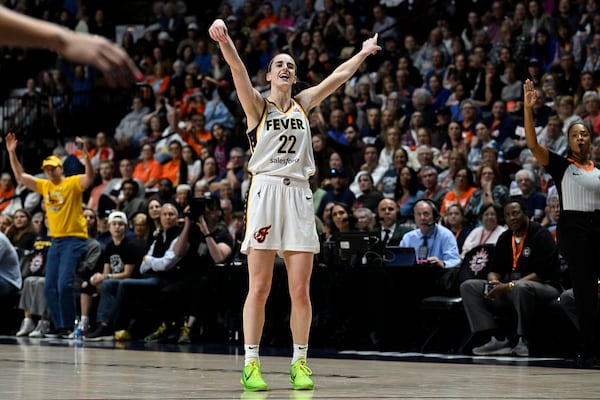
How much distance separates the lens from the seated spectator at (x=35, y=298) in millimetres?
12984

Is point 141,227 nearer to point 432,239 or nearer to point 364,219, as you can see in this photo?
point 364,219

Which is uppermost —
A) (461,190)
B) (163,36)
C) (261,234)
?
(163,36)

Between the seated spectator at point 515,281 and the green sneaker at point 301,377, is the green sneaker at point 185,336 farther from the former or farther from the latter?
the green sneaker at point 301,377

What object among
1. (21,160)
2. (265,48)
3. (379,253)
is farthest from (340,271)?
(21,160)

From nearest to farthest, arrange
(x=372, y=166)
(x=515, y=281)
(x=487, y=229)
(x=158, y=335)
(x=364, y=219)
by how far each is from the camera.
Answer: (x=515, y=281)
(x=487, y=229)
(x=364, y=219)
(x=158, y=335)
(x=372, y=166)

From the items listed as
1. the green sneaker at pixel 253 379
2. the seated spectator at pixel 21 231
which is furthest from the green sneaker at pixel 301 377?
the seated spectator at pixel 21 231

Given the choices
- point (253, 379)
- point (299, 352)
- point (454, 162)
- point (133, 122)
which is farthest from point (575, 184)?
point (133, 122)

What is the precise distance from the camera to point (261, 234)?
6.32m

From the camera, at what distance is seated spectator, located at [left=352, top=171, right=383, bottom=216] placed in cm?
1241

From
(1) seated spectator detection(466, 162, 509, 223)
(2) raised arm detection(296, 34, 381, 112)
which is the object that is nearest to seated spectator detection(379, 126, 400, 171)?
(1) seated spectator detection(466, 162, 509, 223)

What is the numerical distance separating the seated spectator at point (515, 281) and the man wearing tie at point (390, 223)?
5.24 feet

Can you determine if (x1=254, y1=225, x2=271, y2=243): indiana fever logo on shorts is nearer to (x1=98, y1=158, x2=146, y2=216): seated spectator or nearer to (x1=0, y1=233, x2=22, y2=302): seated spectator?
(x1=0, y1=233, x2=22, y2=302): seated spectator

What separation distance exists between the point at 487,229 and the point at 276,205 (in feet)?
15.7

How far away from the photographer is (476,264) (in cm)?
1007
